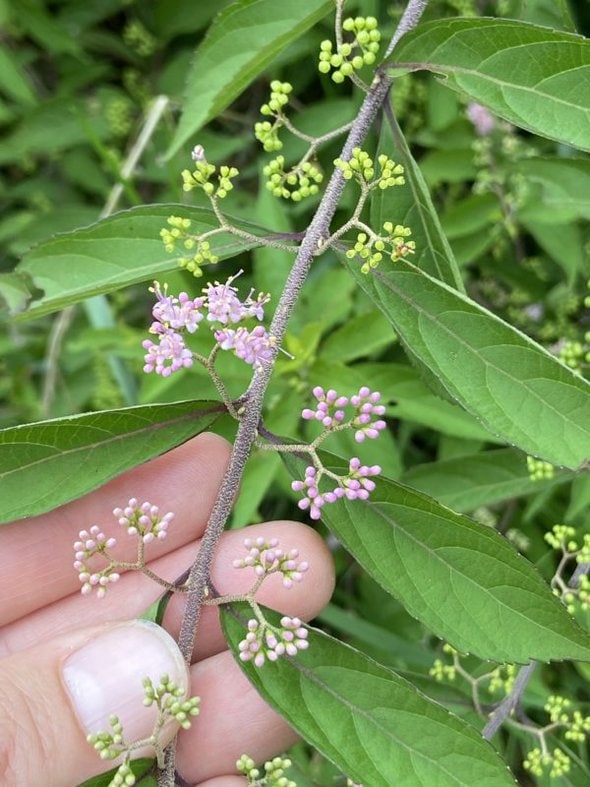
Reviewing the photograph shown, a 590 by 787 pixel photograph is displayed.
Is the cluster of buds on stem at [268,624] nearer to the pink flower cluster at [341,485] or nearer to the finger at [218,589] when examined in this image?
the pink flower cluster at [341,485]

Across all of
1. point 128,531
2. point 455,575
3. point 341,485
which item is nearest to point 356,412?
point 341,485

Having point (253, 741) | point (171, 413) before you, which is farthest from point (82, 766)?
point (171, 413)

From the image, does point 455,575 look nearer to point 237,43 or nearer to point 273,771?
point 273,771

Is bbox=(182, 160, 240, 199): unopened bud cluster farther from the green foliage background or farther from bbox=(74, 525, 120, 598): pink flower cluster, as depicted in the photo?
bbox=(74, 525, 120, 598): pink flower cluster

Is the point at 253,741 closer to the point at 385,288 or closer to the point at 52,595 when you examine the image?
the point at 52,595

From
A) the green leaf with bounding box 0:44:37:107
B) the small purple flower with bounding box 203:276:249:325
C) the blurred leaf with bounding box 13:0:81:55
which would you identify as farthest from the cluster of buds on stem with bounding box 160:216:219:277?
the blurred leaf with bounding box 13:0:81:55

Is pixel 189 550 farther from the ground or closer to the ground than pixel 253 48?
closer to the ground

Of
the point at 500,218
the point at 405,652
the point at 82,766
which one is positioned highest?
the point at 500,218
